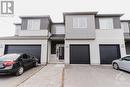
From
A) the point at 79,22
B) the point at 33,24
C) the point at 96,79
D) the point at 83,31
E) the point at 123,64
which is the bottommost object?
the point at 96,79

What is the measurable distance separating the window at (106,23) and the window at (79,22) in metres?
2.07

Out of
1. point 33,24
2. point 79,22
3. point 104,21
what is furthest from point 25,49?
point 104,21

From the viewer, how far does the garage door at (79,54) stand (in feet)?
41.7

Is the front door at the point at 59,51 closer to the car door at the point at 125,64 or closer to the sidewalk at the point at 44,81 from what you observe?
the sidewalk at the point at 44,81

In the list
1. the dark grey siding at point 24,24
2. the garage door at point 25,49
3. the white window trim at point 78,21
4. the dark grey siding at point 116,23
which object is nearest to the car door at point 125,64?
the dark grey siding at point 116,23

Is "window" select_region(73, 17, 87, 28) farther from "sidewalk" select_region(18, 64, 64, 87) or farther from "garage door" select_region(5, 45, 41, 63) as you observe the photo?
"sidewalk" select_region(18, 64, 64, 87)

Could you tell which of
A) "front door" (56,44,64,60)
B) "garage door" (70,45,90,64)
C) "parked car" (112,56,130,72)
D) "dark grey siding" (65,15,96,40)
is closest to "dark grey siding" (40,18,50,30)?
"dark grey siding" (65,15,96,40)

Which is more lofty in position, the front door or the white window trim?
the white window trim

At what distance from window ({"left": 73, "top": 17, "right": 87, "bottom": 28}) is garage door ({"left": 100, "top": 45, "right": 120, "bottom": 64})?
3336mm

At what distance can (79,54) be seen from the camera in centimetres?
1283

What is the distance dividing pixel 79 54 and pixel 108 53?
3437 mm

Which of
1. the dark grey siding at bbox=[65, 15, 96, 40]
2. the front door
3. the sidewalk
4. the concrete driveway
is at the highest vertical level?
the dark grey siding at bbox=[65, 15, 96, 40]

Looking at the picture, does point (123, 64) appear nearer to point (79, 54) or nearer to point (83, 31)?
point (79, 54)

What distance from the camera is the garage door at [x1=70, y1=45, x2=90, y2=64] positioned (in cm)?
1271
